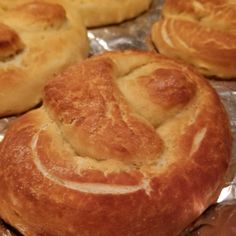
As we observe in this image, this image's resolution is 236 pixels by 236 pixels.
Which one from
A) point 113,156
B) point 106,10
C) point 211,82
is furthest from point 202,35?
point 113,156

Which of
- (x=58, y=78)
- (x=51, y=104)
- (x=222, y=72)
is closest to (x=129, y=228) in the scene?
(x=51, y=104)

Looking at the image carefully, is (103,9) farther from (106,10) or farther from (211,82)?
(211,82)

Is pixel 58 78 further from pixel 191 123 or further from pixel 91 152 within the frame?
pixel 191 123

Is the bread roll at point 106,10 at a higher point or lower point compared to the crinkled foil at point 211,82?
higher

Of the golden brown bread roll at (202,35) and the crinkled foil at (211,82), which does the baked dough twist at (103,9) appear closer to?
the crinkled foil at (211,82)

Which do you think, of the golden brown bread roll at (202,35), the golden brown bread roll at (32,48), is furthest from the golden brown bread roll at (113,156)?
the golden brown bread roll at (202,35)

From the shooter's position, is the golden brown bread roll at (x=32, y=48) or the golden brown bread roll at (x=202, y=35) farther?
the golden brown bread roll at (x=202, y=35)

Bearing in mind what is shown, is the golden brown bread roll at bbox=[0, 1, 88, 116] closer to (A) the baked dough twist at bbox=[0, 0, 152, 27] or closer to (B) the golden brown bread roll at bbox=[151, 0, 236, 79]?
(A) the baked dough twist at bbox=[0, 0, 152, 27]
